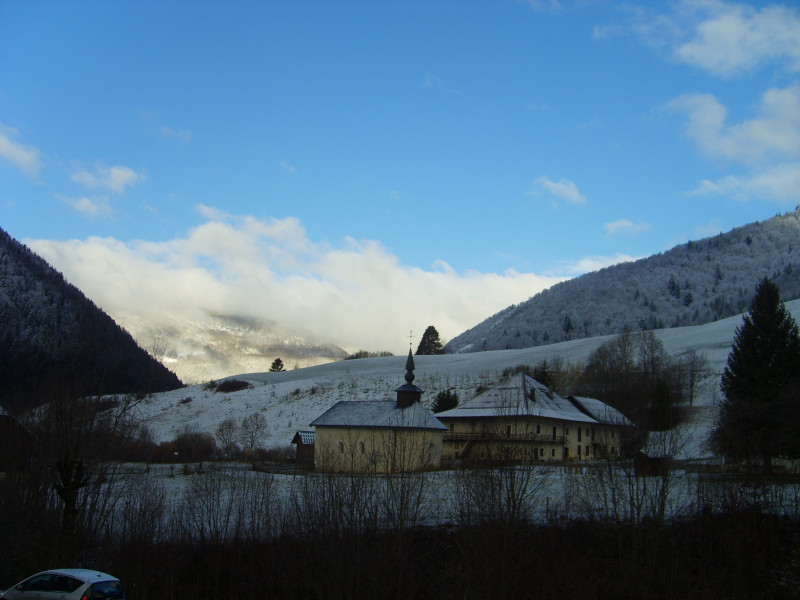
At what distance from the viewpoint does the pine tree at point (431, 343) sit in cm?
16712

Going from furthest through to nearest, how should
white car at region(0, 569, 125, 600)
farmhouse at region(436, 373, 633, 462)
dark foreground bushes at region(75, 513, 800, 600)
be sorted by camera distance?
farmhouse at region(436, 373, 633, 462), dark foreground bushes at region(75, 513, 800, 600), white car at region(0, 569, 125, 600)

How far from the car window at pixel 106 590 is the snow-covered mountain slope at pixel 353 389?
52.3m

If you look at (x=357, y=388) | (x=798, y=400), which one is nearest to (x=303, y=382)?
(x=357, y=388)

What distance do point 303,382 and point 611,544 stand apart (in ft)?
287

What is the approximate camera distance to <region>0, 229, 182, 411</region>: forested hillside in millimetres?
27406

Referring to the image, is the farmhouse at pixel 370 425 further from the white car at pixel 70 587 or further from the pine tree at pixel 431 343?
the pine tree at pixel 431 343

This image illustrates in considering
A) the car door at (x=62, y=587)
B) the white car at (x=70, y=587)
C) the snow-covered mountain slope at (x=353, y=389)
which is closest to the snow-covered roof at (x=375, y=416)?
the snow-covered mountain slope at (x=353, y=389)

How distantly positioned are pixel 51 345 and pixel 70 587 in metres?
26.2

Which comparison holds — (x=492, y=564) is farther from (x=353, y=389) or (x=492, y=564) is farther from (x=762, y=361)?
(x=353, y=389)

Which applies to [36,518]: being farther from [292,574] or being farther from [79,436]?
[292,574]

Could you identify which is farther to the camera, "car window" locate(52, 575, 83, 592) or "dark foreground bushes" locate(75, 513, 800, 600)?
"dark foreground bushes" locate(75, 513, 800, 600)

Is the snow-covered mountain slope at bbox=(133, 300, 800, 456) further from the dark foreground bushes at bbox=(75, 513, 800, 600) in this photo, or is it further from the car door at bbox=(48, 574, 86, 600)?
the car door at bbox=(48, 574, 86, 600)

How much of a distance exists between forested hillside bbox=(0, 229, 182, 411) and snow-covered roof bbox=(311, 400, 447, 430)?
1345cm

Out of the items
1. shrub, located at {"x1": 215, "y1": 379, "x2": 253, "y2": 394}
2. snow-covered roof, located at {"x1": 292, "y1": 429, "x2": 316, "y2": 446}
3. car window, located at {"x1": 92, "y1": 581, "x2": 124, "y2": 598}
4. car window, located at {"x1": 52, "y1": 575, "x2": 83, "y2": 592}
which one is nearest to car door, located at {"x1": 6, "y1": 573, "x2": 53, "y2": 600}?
car window, located at {"x1": 52, "y1": 575, "x2": 83, "y2": 592}
